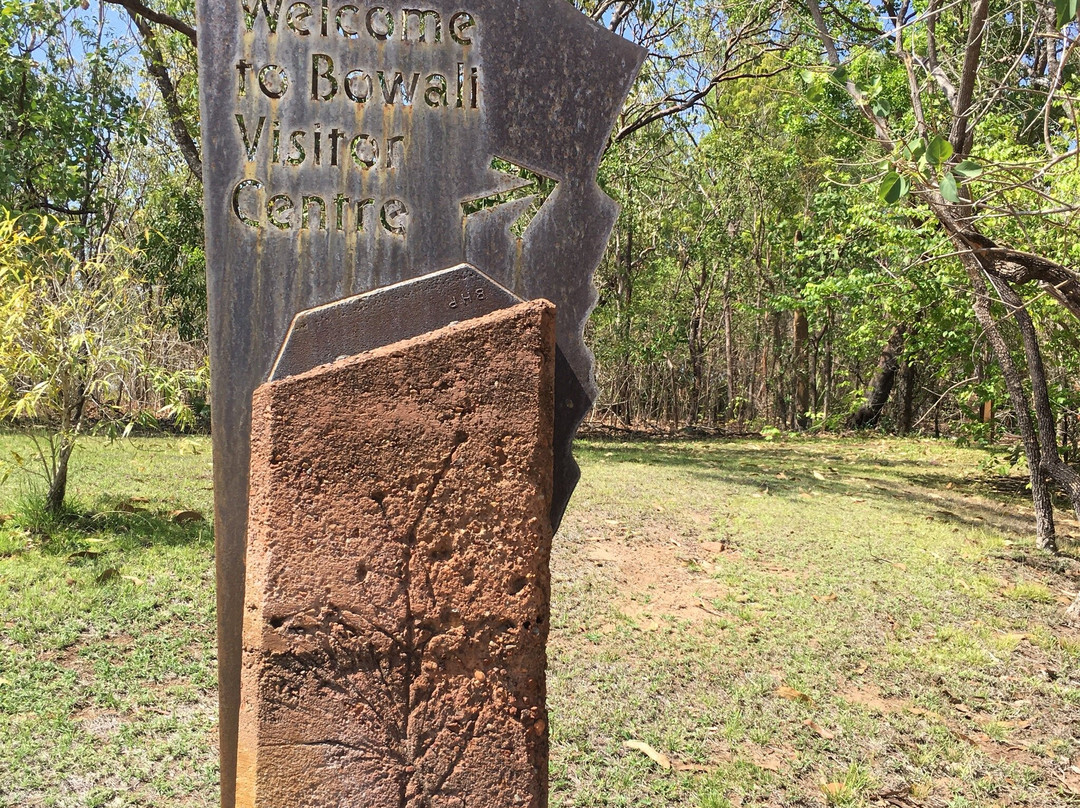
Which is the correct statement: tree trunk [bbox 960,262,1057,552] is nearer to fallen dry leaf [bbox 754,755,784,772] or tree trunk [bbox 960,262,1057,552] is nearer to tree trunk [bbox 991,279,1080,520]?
tree trunk [bbox 991,279,1080,520]

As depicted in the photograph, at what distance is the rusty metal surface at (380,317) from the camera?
1.87 meters

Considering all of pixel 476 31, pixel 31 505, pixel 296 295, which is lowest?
pixel 31 505

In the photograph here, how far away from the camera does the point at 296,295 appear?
1.90m

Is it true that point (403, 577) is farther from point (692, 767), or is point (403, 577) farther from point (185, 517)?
point (185, 517)

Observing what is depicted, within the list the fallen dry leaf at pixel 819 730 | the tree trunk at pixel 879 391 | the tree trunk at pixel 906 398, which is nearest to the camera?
the fallen dry leaf at pixel 819 730

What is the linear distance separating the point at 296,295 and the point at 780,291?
1487cm

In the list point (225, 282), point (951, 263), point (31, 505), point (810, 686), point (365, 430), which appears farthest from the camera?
point (951, 263)

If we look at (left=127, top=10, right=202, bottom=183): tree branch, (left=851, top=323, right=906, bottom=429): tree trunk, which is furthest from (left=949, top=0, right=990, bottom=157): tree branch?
(left=851, top=323, right=906, bottom=429): tree trunk

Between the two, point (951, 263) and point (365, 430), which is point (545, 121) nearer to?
point (365, 430)

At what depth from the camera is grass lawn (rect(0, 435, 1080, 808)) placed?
3.27 metres

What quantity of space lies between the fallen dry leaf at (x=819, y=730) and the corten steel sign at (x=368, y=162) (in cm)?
251

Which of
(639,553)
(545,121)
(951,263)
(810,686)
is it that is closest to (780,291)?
(951,263)

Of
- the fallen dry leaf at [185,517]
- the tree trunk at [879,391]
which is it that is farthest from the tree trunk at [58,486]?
the tree trunk at [879,391]

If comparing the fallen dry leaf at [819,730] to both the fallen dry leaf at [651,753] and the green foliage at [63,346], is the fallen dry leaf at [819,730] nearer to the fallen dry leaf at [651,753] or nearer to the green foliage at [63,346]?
the fallen dry leaf at [651,753]
